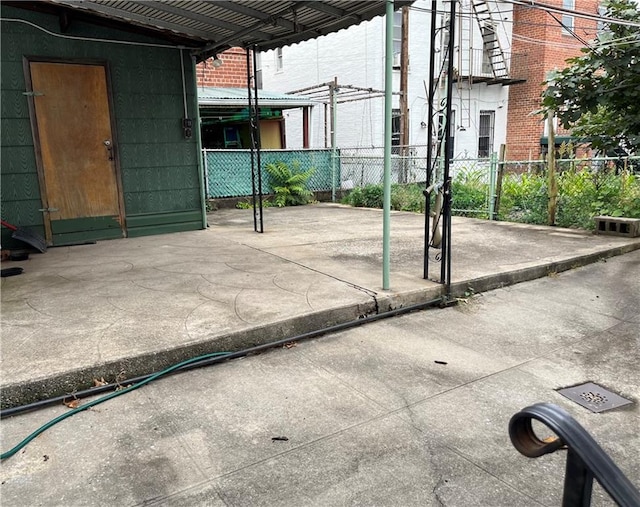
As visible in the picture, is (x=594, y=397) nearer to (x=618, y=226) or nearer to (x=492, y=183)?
(x=618, y=226)

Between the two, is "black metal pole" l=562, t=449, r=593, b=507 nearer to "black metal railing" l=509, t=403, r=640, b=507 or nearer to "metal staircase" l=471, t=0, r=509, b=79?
"black metal railing" l=509, t=403, r=640, b=507

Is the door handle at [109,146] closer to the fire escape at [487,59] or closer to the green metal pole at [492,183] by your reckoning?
the green metal pole at [492,183]

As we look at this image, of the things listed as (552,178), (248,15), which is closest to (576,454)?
(248,15)

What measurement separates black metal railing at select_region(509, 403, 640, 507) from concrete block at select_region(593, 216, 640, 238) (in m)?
7.35

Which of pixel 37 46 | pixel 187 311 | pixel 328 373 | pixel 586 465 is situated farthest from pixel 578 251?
pixel 37 46

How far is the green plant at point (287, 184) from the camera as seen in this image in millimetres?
11828

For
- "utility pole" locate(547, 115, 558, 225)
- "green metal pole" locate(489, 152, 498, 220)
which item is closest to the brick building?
"green metal pole" locate(489, 152, 498, 220)

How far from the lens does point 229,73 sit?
45.8ft

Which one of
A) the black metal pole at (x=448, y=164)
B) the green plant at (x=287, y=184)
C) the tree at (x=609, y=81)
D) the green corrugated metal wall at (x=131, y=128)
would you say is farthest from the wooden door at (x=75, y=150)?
the tree at (x=609, y=81)

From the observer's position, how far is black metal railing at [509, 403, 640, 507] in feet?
3.16

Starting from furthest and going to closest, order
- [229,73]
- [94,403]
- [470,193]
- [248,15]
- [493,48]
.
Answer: [493,48] → [229,73] → [470,193] → [248,15] → [94,403]

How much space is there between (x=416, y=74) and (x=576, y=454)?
15162mm

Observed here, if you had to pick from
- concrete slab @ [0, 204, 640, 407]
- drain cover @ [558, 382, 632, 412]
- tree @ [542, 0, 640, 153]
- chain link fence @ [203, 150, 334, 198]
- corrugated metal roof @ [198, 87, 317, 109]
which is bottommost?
drain cover @ [558, 382, 632, 412]

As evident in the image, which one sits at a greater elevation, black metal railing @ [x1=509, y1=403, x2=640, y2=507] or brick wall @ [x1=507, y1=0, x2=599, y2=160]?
brick wall @ [x1=507, y1=0, x2=599, y2=160]
